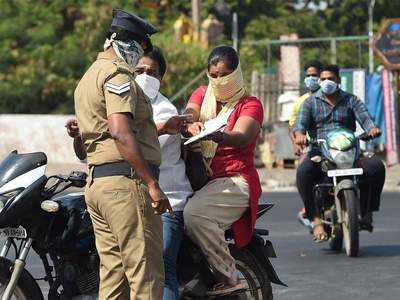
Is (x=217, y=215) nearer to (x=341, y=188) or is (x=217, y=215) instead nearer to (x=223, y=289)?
(x=223, y=289)

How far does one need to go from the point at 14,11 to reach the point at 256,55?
576 centimetres

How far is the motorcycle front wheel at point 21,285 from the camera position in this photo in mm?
6145

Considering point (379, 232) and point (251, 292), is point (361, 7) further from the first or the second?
point (251, 292)

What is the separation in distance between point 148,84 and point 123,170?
2.61 feet

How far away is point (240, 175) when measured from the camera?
6.68 m

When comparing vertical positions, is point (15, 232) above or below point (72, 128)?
below

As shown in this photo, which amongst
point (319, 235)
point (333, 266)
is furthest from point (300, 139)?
point (333, 266)

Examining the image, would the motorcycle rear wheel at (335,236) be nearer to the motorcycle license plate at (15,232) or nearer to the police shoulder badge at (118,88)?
the motorcycle license plate at (15,232)

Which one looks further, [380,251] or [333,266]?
[380,251]

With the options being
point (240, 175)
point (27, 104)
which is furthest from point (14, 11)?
point (240, 175)

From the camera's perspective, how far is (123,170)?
575 centimetres

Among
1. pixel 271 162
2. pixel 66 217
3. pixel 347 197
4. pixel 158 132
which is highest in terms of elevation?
pixel 158 132

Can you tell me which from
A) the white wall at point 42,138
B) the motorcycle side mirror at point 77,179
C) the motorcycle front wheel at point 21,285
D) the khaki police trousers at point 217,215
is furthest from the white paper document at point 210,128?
the white wall at point 42,138

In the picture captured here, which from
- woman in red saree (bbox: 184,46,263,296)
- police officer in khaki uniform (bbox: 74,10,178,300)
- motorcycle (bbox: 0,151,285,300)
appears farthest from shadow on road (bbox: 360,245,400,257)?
police officer in khaki uniform (bbox: 74,10,178,300)
